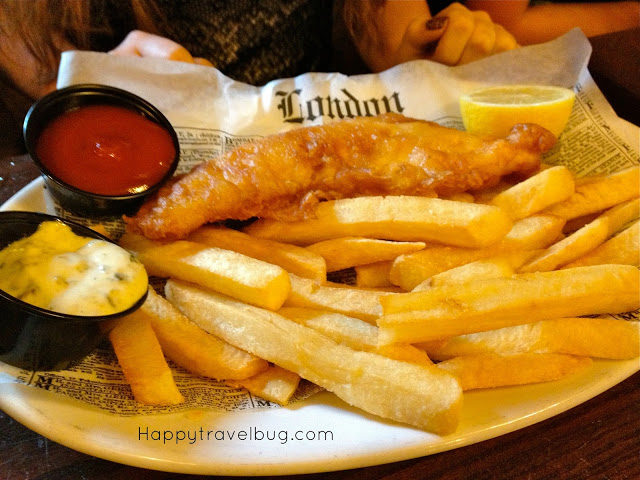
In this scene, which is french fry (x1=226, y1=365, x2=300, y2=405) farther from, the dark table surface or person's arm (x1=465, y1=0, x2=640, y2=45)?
person's arm (x1=465, y1=0, x2=640, y2=45)

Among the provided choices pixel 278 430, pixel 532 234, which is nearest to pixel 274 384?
pixel 278 430

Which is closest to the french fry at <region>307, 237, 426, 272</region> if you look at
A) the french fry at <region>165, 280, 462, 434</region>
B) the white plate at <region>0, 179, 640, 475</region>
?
the french fry at <region>165, 280, 462, 434</region>

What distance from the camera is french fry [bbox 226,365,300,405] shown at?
1410mm

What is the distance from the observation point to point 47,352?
128cm

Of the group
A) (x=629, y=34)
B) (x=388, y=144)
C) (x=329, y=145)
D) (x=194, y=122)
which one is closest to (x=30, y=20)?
(x=194, y=122)

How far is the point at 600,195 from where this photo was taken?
1.90 m

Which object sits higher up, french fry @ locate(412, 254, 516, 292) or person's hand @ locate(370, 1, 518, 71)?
person's hand @ locate(370, 1, 518, 71)

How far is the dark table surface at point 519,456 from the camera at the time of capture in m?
1.25

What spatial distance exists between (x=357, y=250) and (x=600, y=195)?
0.98 metres

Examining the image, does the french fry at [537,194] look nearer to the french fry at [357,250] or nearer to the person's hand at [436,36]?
the french fry at [357,250]

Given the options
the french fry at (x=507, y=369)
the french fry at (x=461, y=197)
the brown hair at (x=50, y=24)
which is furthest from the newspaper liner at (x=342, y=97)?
the brown hair at (x=50, y=24)

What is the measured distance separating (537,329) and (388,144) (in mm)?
879

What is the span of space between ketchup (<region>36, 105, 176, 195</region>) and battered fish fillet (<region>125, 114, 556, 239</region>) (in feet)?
0.47

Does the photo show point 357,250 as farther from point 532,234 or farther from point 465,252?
point 532,234
